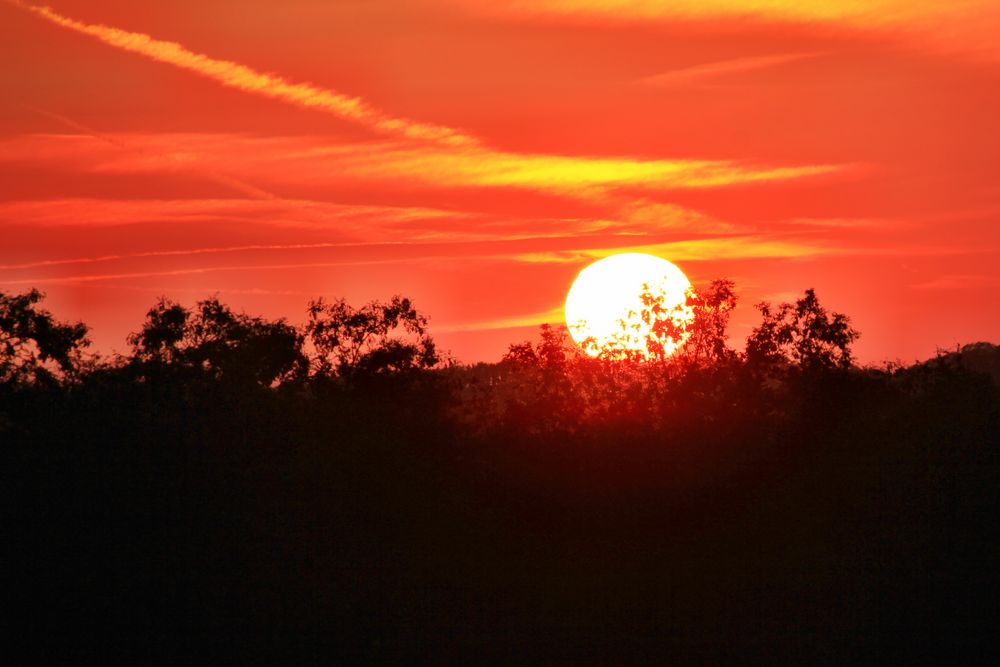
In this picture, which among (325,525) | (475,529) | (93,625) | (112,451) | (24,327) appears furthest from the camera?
(24,327)

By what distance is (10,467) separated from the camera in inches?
1565

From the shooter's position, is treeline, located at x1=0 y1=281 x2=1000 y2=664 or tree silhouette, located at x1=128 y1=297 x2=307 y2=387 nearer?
treeline, located at x1=0 y1=281 x2=1000 y2=664

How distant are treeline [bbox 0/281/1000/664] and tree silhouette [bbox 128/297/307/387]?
15.9 ft

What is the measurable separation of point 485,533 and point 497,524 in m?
0.88

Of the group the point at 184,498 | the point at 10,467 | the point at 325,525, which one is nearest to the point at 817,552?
the point at 325,525

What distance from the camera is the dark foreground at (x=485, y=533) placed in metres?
38.8

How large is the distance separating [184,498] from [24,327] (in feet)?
92.8

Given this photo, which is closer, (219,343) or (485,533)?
(485,533)

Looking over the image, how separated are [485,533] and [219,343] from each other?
2289cm

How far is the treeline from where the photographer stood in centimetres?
3897

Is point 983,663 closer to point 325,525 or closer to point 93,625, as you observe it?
point 325,525

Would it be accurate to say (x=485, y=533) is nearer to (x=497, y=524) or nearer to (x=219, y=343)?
(x=497, y=524)

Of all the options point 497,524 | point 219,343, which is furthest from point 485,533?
point 219,343

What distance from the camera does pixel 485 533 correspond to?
4594cm
